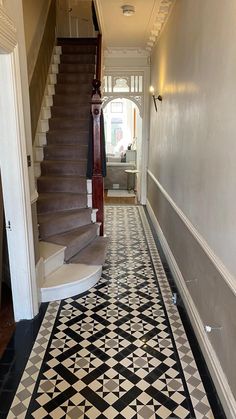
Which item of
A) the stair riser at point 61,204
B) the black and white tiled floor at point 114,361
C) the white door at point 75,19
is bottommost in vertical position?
the black and white tiled floor at point 114,361

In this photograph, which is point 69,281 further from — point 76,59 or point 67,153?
point 76,59

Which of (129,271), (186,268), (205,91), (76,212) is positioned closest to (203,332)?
(186,268)

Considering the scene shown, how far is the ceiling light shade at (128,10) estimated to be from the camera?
398cm

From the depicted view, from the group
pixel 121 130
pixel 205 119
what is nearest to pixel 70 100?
pixel 205 119

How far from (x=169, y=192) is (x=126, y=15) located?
2.58 m

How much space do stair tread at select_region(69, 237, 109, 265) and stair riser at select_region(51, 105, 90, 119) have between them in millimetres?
2272

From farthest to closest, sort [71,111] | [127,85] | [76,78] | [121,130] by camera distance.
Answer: [121,130], [127,85], [76,78], [71,111]

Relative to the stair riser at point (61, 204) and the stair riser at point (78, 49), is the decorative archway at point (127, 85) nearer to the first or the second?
the stair riser at point (78, 49)

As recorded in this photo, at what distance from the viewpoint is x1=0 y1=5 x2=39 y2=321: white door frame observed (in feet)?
6.80

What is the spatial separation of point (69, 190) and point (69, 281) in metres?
1.55

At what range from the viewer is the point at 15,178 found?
2.29 metres

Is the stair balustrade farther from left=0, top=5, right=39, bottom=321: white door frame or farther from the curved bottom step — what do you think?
left=0, top=5, right=39, bottom=321: white door frame

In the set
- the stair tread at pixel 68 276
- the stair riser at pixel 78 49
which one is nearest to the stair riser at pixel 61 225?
the stair tread at pixel 68 276

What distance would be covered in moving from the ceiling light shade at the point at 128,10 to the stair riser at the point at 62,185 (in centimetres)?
229
